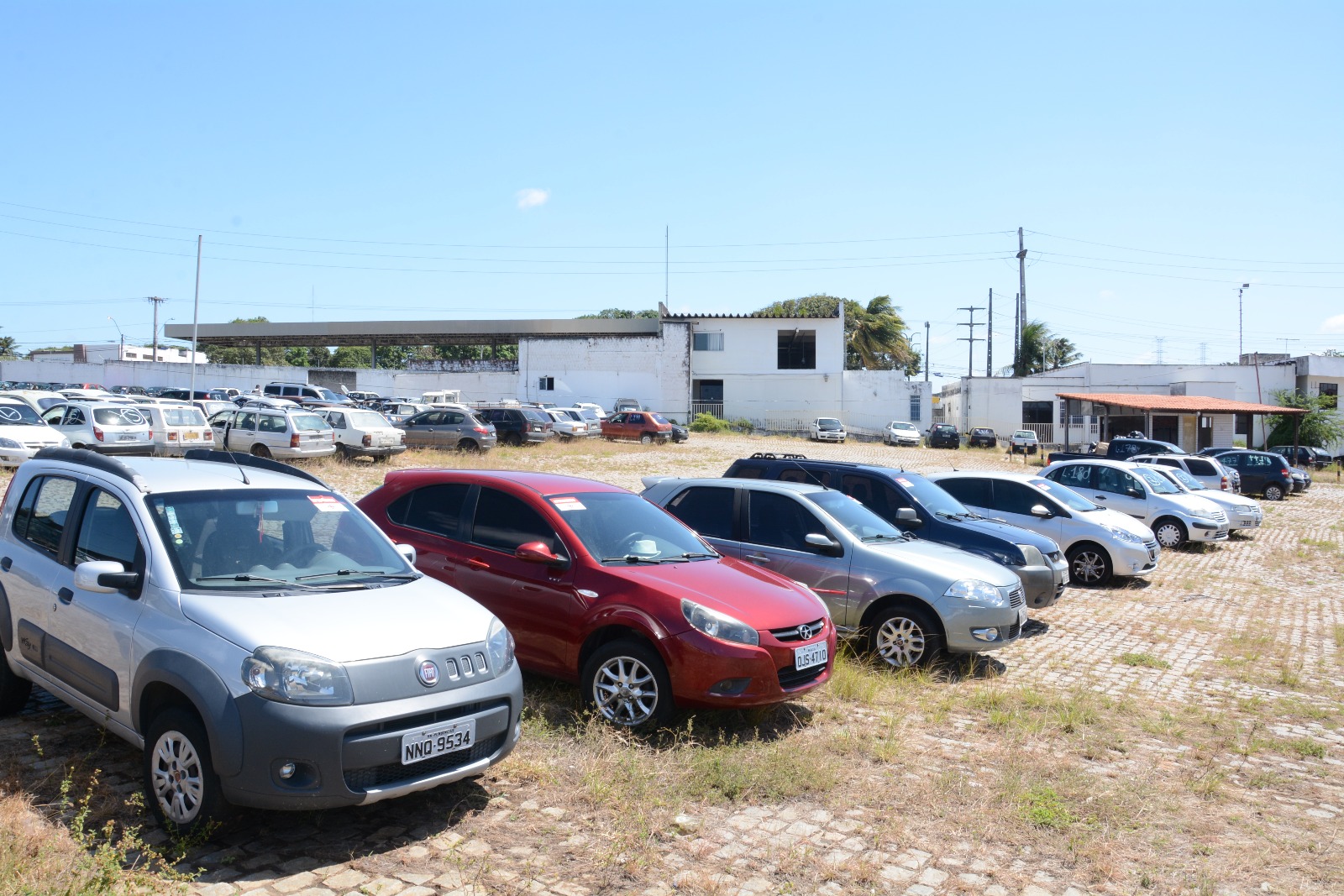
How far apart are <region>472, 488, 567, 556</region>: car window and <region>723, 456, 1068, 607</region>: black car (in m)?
3.89

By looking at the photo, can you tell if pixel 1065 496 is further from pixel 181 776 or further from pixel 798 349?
pixel 798 349

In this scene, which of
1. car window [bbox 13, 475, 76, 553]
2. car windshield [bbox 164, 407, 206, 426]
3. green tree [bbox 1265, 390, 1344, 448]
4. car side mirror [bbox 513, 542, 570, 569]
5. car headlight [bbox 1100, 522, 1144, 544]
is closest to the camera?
car window [bbox 13, 475, 76, 553]

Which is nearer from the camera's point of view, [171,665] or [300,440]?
→ [171,665]

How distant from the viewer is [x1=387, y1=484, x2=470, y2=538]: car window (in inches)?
290

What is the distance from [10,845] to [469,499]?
370cm

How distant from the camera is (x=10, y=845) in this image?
408 centimetres

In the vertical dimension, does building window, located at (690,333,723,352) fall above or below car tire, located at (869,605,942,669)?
above

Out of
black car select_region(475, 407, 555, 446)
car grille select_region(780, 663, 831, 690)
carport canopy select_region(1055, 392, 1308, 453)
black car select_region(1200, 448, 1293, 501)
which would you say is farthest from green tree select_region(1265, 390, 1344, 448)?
car grille select_region(780, 663, 831, 690)

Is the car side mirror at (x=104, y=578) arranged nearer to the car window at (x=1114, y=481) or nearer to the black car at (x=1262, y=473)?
the car window at (x=1114, y=481)

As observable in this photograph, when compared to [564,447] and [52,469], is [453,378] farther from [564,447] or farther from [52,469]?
[52,469]

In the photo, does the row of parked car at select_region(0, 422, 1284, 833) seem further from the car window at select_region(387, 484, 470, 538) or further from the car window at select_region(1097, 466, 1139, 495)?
the car window at select_region(1097, 466, 1139, 495)

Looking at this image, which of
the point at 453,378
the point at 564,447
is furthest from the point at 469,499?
the point at 453,378

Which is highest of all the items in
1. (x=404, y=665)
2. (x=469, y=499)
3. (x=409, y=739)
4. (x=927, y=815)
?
(x=469, y=499)

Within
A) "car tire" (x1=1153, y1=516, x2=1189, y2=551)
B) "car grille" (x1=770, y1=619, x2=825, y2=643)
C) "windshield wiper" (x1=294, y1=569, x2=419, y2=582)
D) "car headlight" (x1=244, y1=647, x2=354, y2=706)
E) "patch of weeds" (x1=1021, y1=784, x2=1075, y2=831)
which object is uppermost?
"windshield wiper" (x1=294, y1=569, x2=419, y2=582)
